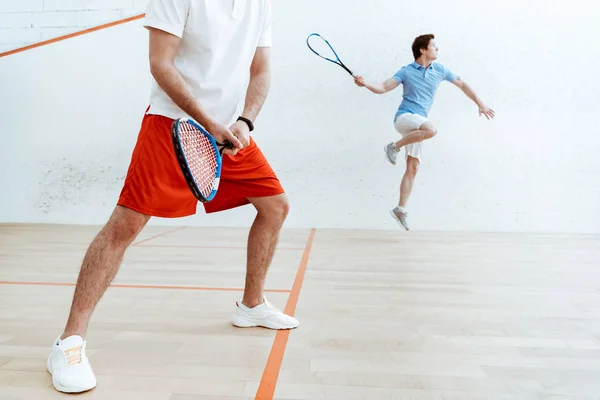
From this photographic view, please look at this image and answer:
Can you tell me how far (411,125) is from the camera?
359 cm

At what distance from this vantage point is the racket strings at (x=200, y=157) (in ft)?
3.57

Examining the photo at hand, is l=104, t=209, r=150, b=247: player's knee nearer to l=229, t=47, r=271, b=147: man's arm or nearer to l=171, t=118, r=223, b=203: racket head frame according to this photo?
l=171, t=118, r=223, b=203: racket head frame

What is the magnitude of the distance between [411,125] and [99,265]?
2781mm

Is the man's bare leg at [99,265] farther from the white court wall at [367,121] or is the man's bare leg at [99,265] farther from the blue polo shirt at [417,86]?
the white court wall at [367,121]

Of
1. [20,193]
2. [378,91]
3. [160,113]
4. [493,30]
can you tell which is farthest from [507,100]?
[20,193]

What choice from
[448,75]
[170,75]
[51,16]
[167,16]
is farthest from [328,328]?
[51,16]

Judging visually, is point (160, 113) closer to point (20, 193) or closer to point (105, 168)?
point (105, 168)

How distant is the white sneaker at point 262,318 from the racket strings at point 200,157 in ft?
1.37

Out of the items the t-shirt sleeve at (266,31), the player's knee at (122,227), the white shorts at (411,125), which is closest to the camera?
the player's knee at (122,227)

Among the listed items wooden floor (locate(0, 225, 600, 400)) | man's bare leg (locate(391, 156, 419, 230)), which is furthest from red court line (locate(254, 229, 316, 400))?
man's bare leg (locate(391, 156, 419, 230))

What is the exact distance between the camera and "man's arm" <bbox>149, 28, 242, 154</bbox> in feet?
3.82

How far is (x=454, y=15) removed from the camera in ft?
13.4

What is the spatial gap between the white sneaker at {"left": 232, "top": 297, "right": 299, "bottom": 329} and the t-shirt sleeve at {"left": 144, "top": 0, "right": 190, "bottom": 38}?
700mm

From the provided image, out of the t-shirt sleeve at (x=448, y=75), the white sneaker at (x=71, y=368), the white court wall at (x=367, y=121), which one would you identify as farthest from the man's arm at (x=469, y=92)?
the white sneaker at (x=71, y=368)
